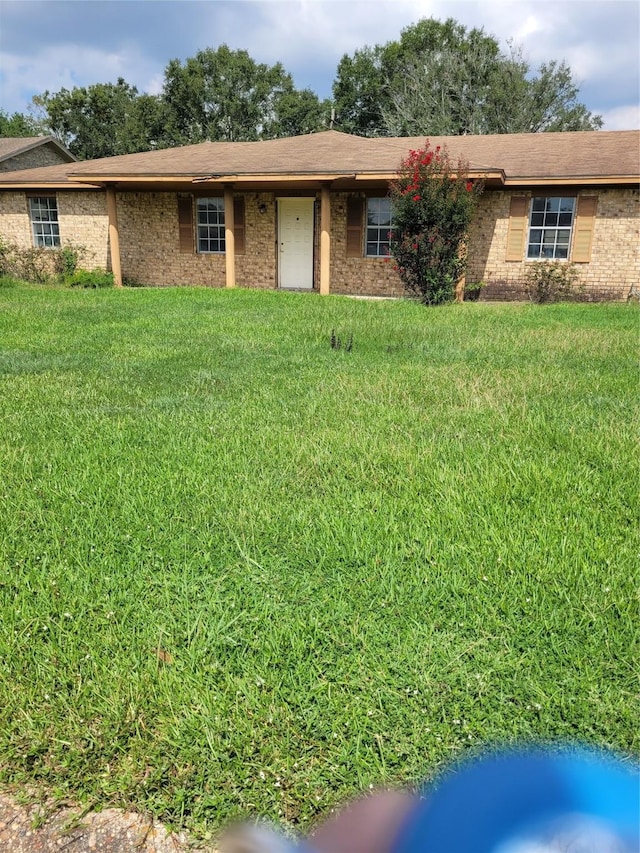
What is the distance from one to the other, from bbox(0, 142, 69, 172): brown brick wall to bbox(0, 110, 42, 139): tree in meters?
21.7

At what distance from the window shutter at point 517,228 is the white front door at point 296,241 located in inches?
195

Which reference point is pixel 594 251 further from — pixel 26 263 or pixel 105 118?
pixel 105 118

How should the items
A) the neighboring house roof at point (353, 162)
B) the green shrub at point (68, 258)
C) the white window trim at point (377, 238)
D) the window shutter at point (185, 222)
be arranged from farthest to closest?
the green shrub at point (68, 258), the window shutter at point (185, 222), the white window trim at point (377, 238), the neighboring house roof at point (353, 162)

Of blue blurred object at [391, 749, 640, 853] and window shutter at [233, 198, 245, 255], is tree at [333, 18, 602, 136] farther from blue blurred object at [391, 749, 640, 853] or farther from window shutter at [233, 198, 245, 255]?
blue blurred object at [391, 749, 640, 853]

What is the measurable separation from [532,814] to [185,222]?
17.5 metres

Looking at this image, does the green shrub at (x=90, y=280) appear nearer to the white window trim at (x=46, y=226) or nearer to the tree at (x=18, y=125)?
the white window trim at (x=46, y=226)

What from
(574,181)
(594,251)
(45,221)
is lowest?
(594,251)

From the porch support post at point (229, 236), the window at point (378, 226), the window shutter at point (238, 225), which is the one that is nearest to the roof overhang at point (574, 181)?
the window at point (378, 226)

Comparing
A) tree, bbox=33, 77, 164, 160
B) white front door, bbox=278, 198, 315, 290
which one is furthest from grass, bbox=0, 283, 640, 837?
tree, bbox=33, 77, 164, 160

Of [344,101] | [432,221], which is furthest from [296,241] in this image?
[344,101]

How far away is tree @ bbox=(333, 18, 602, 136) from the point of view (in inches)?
1280

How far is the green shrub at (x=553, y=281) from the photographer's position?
14.3 metres

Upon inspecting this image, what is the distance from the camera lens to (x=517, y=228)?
47.8 feet

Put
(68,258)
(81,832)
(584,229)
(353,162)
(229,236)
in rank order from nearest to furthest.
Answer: (81,832)
(353,162)
(584,229)
(229,236)
(68,258)
